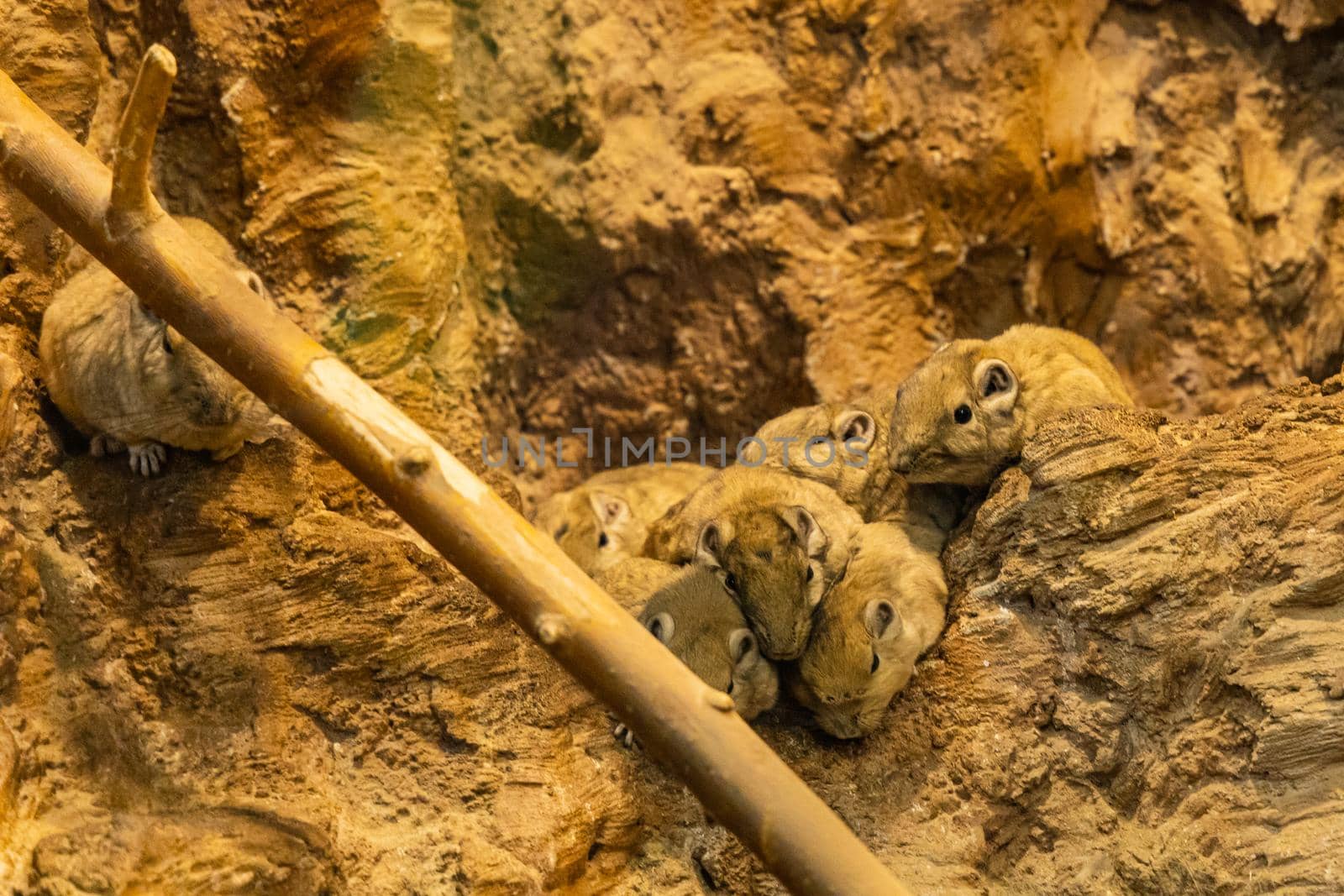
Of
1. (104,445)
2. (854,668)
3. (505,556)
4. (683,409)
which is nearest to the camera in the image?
(505,556)

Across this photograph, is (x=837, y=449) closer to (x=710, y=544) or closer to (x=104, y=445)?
(x=710, y=544)

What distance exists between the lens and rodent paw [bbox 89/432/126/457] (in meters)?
6.01

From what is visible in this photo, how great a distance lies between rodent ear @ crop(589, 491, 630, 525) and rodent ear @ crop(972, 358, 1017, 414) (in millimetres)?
1952

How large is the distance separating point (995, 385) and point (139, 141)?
3.52 metres

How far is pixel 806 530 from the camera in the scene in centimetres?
612

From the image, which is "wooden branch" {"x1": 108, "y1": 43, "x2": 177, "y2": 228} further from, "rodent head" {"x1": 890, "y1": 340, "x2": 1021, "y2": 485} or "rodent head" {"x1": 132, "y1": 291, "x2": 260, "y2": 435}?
"rodent head" {"x1": 890, "y1": 340, "x2": 1021, "y2": 485}

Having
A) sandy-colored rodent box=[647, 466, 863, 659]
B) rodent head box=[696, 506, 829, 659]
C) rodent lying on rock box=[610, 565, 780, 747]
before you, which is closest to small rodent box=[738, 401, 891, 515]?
sandy-colored rodent box=[647, 466, 863, 659]

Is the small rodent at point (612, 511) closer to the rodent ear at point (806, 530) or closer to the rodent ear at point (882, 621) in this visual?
the rodent ear at point (806, 530)

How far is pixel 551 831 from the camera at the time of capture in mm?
5410

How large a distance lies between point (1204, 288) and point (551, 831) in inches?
201

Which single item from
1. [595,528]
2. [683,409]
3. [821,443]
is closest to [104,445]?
[595,528]

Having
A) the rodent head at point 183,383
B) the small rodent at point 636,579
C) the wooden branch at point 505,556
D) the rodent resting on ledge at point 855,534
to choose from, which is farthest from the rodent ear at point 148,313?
the rodent resting on ledge at point 855,534

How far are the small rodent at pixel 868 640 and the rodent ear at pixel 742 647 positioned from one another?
213 millimetres

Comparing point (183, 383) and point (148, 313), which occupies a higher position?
point (148, 313)
